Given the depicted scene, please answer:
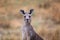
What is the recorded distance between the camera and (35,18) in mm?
15195

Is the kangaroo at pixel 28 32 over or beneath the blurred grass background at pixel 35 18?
over

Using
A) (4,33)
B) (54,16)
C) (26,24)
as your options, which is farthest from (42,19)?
(26,24)

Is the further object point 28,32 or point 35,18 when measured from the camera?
point 35,18

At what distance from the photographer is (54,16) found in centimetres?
1558

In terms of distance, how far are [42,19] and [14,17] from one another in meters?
1.70

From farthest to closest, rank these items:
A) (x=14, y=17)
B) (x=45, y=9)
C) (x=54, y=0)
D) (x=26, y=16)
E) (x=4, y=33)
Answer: (x=54, y=0)
(x=45, y=9)
(x=14, y=17)
(x=4, y=33)
(x=26, y=16)

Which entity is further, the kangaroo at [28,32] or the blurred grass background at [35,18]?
the blurred grass background at [35,18]

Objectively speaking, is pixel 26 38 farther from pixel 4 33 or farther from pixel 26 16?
pixel 4 33

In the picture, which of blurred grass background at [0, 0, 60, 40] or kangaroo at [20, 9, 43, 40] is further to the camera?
blurred grass background at [0, 0, 60, 40]

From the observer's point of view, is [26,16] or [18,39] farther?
[18,39]

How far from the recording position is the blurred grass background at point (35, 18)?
39.4 ft

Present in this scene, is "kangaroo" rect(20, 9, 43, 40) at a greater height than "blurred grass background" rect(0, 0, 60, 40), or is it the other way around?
"kangaroo" rect(20, 9, 43, 40)

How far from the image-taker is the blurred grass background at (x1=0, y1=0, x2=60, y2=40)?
39.4 ft

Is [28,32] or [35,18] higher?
[28,32]
